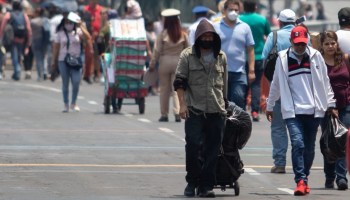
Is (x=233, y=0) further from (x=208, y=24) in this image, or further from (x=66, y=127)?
(x=208, y=24)

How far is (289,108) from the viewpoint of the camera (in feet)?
47.0

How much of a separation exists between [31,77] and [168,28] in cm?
1668

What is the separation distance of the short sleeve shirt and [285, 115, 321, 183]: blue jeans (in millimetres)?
11579

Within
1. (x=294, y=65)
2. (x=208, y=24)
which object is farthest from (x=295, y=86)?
(x=208, y=24)

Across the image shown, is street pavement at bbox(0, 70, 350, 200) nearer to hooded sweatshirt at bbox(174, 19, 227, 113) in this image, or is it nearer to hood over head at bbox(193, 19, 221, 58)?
hooded sweatshirt at bbox(174, 19, 227, 113)

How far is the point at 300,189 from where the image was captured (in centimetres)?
1388

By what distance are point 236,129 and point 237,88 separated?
16.5ft

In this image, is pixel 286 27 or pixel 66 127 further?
pixel 66 127

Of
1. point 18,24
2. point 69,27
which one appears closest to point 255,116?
point 69,27

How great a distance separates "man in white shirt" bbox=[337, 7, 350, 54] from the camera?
50.1ft

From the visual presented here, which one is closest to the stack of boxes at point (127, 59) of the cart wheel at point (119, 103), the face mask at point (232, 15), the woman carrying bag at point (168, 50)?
the cart wheel at point (119, 103)

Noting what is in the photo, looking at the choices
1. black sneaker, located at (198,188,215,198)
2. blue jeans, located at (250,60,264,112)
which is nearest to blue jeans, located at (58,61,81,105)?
blue jeans, located at (250,60,264,112)

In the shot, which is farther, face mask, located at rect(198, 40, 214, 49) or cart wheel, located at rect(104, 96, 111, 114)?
cart wheel, located at rect(104, 96, 111, 114)

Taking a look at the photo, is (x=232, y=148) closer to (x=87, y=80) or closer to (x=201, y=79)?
(x=201, y=79)
